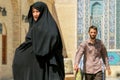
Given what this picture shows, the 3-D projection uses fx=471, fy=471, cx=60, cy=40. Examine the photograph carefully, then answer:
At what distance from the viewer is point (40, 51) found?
414cm

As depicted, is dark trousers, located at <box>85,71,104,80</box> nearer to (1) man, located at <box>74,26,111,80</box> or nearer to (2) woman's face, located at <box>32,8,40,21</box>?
(1) man, located at <box>74,26,111,80</box>

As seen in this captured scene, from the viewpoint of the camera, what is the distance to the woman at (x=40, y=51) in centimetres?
415

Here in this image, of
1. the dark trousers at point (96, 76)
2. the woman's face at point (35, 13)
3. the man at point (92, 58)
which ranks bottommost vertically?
the dark trousers at point (96, 76)

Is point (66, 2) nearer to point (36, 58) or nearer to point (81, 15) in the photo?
point (81, 15)

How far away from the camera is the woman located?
13.6ft

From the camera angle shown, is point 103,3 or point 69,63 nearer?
point 69,63

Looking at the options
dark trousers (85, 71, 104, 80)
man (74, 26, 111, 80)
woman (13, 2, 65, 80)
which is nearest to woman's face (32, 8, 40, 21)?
woman (13, 2, 65, 80)

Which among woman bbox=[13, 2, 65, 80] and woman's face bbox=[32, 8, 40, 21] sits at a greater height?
woman's face bbox=[32, 8, 40, 21]

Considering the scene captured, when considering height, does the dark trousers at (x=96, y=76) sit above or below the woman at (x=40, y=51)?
below

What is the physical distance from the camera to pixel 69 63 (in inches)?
408

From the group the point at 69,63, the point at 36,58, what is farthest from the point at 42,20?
the point at 69,63

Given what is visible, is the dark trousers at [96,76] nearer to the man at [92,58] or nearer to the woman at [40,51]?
the man at [92,58]

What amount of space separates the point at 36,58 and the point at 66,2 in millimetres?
10081

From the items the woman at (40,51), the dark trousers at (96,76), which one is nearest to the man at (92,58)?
the dark trousers at (96,76)
